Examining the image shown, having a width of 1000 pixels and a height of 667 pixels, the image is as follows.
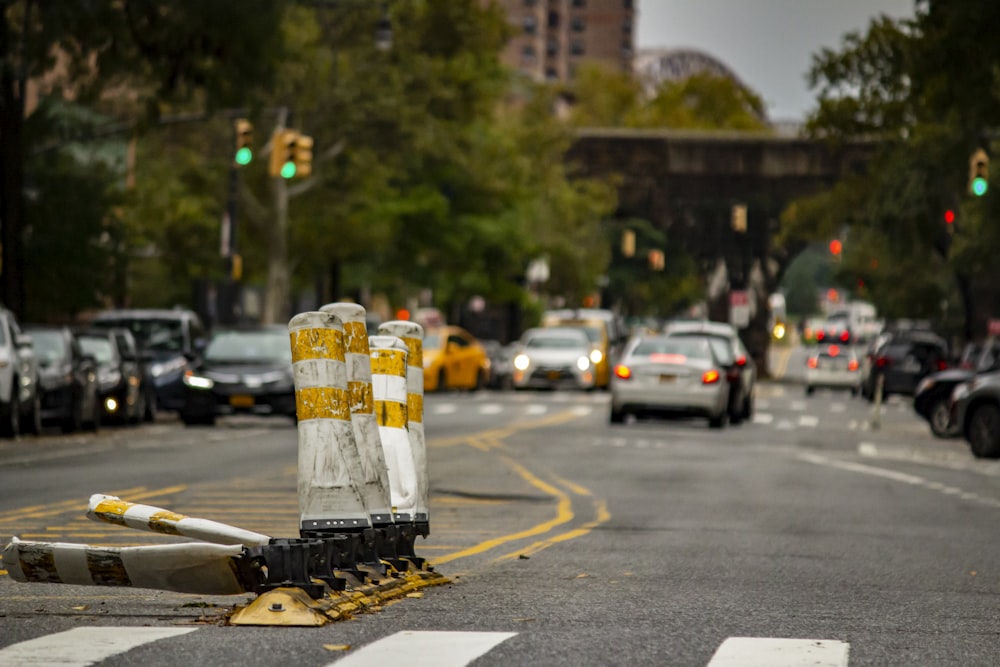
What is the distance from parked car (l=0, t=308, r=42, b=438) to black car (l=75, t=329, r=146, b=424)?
9.83ft

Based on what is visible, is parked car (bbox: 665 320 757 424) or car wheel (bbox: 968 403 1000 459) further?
parked car (bbox: 665 320 757 424)

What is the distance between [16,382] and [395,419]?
15.8 m

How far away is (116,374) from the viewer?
101 feet

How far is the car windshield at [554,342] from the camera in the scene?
168 feet

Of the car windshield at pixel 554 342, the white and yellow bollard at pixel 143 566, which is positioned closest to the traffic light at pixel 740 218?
the car windshield at pixel 554 342

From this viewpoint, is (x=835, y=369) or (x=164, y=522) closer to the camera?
(x=164, y=522)

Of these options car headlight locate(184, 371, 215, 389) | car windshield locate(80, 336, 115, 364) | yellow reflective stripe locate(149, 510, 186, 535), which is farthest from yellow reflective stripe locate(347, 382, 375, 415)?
car windshield locate(80, 336, 115, 364)

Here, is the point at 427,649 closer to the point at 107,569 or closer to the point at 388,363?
the point at 107,569

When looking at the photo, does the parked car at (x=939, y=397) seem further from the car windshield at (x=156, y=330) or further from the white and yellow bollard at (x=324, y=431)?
the white and yellow bollard at (x=324, y=431)

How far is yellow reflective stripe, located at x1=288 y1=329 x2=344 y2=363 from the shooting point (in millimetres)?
9773

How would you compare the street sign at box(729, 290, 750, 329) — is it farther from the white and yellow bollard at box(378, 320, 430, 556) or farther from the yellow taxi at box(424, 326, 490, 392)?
the white and yellow bollard at box(378, 320, 430, 556)

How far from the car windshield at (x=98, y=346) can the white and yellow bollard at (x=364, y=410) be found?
21.7 m

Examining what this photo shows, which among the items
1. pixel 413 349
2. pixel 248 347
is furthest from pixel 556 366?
pixel 413 349

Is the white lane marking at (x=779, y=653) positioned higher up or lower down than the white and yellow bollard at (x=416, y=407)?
lower down
